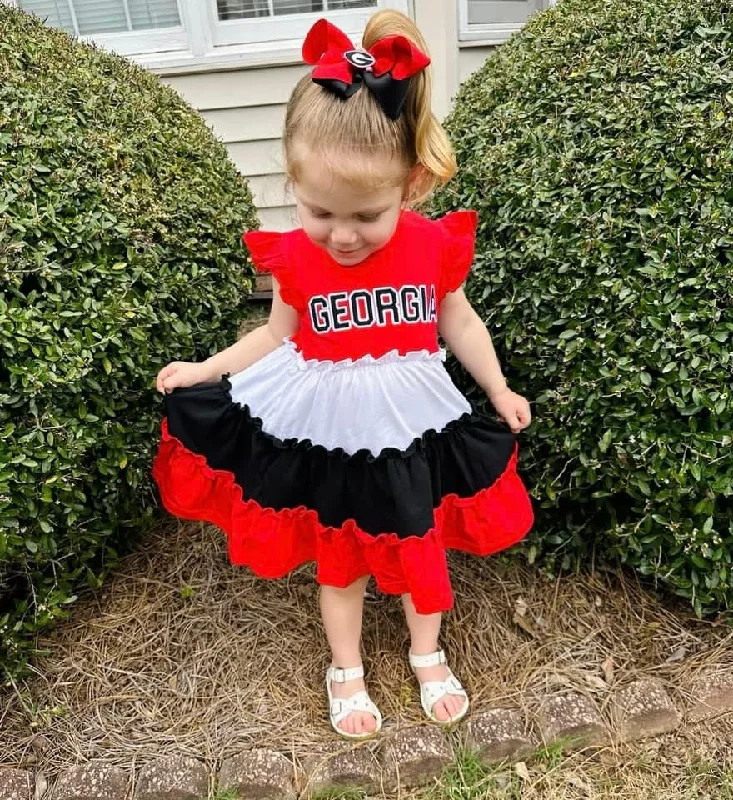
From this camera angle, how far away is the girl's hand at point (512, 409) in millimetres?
1755

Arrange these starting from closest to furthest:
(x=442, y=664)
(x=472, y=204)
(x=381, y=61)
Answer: (x=381, y=61) < (x=442, y=664) < (x=472, y=204)

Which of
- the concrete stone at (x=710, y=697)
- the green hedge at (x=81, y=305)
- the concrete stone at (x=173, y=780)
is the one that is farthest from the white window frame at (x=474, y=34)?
the concrete stone at (x=173, y=780)

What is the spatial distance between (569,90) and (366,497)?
1243 millimetres

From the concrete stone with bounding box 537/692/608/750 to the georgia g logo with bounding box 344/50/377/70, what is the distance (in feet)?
4.97

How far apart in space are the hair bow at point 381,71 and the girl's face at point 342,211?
0.45 ft

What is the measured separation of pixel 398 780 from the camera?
1714mm

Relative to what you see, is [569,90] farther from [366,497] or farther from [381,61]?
[366,497]

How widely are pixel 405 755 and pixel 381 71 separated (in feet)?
4.88

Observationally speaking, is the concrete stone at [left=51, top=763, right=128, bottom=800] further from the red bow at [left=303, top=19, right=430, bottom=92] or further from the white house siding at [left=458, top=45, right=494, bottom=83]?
the white house siding at [left=458, top=45, right=494, bottom=83]

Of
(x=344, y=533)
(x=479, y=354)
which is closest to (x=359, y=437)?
(x=344, y=533)

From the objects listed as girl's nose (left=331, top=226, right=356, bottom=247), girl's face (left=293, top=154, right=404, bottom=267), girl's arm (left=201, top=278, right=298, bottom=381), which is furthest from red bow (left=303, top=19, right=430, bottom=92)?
girl's arm (left=201, top=278, right=298, bottom=381)

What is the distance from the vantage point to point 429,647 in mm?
1888

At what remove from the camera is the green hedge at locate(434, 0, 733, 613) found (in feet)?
5.35

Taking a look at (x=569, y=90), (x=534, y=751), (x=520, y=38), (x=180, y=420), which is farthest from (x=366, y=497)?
(x=520, y=38)
